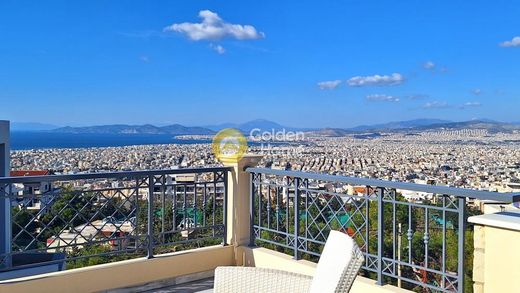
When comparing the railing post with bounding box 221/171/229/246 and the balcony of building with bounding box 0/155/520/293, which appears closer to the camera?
the balcony of building with bounding box 0/155/520/293

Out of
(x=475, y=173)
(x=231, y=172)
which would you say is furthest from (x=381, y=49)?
(x=231, y=172)

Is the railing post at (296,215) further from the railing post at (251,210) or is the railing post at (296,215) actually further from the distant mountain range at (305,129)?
the distant mountain range at (305,129)

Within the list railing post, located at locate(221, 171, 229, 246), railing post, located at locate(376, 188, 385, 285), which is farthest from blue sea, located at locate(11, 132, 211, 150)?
railing post, located at locate(376, 188, 385, 285)

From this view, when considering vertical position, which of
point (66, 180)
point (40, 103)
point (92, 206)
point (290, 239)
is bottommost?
point (290, 239)

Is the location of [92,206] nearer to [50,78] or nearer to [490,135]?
[490,135]

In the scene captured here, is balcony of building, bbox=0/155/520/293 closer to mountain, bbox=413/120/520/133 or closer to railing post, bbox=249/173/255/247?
railing post, bbox=249/173/255/247
